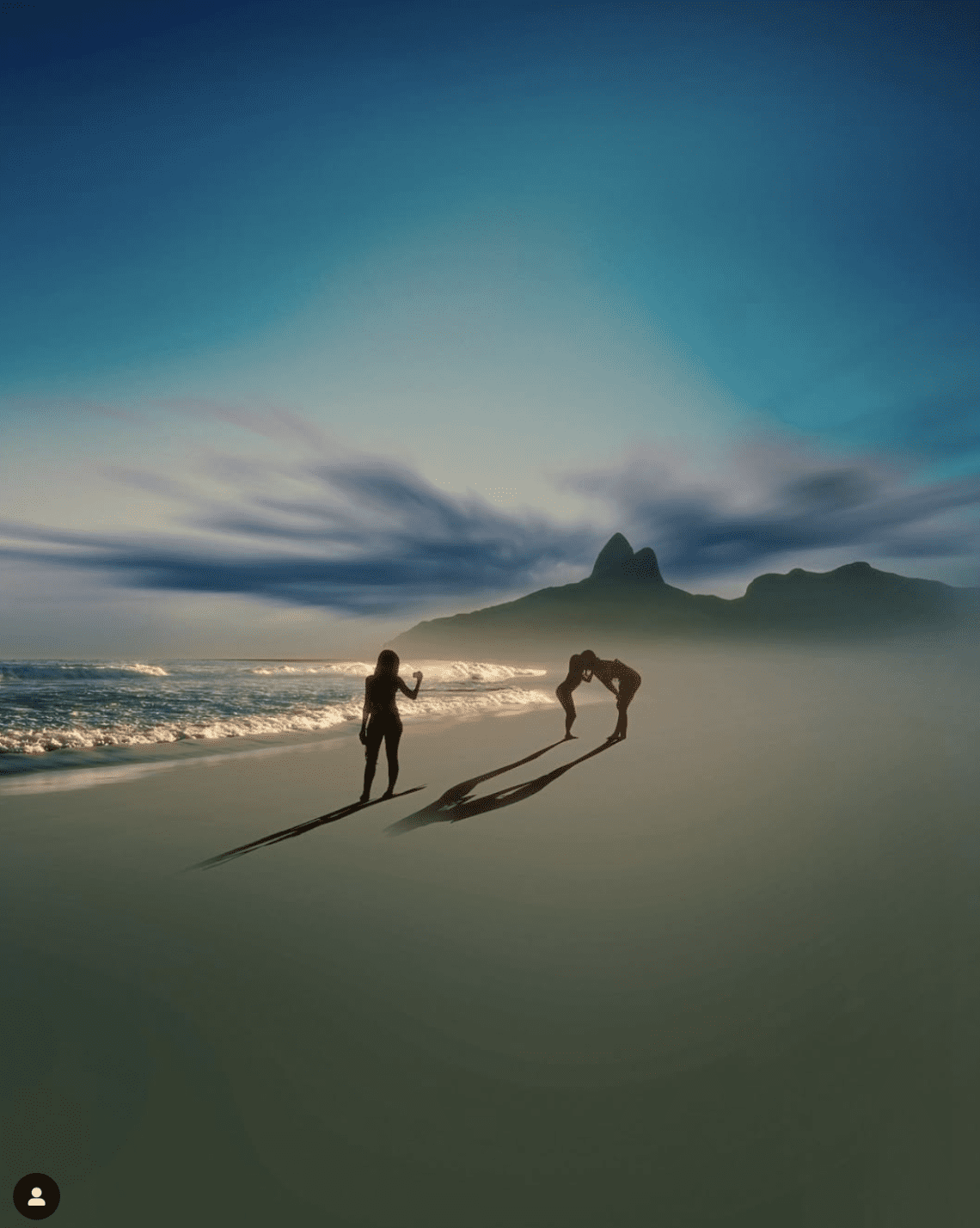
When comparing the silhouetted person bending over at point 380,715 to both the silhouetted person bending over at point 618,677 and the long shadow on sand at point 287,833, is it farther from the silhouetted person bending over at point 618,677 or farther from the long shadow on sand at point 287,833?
the silhouetted person bending over at point 618,677

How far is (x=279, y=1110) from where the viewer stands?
298 cm

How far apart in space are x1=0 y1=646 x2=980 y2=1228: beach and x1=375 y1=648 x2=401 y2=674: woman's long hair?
2.08 metres

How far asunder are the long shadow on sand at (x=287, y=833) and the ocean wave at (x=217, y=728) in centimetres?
761

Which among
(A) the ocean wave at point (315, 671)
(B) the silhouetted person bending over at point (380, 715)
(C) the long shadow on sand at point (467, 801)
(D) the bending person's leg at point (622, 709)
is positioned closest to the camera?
(C) the long shadow on sand at point (467, 801)

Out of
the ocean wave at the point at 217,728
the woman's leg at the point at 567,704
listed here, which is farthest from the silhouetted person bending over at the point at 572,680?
the ocean wave at the point at 217,728

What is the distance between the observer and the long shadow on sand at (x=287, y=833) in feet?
21.4

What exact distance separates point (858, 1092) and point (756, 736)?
12358 millimetres

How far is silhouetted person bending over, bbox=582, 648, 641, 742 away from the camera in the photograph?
15.4 meters

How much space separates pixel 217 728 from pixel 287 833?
33.2 feet

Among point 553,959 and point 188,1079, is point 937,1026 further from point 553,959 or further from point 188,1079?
point 188,1079

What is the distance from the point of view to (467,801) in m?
9.12

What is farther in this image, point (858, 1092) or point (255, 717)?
point (255, 717)

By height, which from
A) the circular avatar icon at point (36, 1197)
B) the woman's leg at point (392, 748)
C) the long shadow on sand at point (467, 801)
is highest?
the woman's leg at point (392, 748)

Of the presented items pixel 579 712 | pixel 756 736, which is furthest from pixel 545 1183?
pixel 579 712
